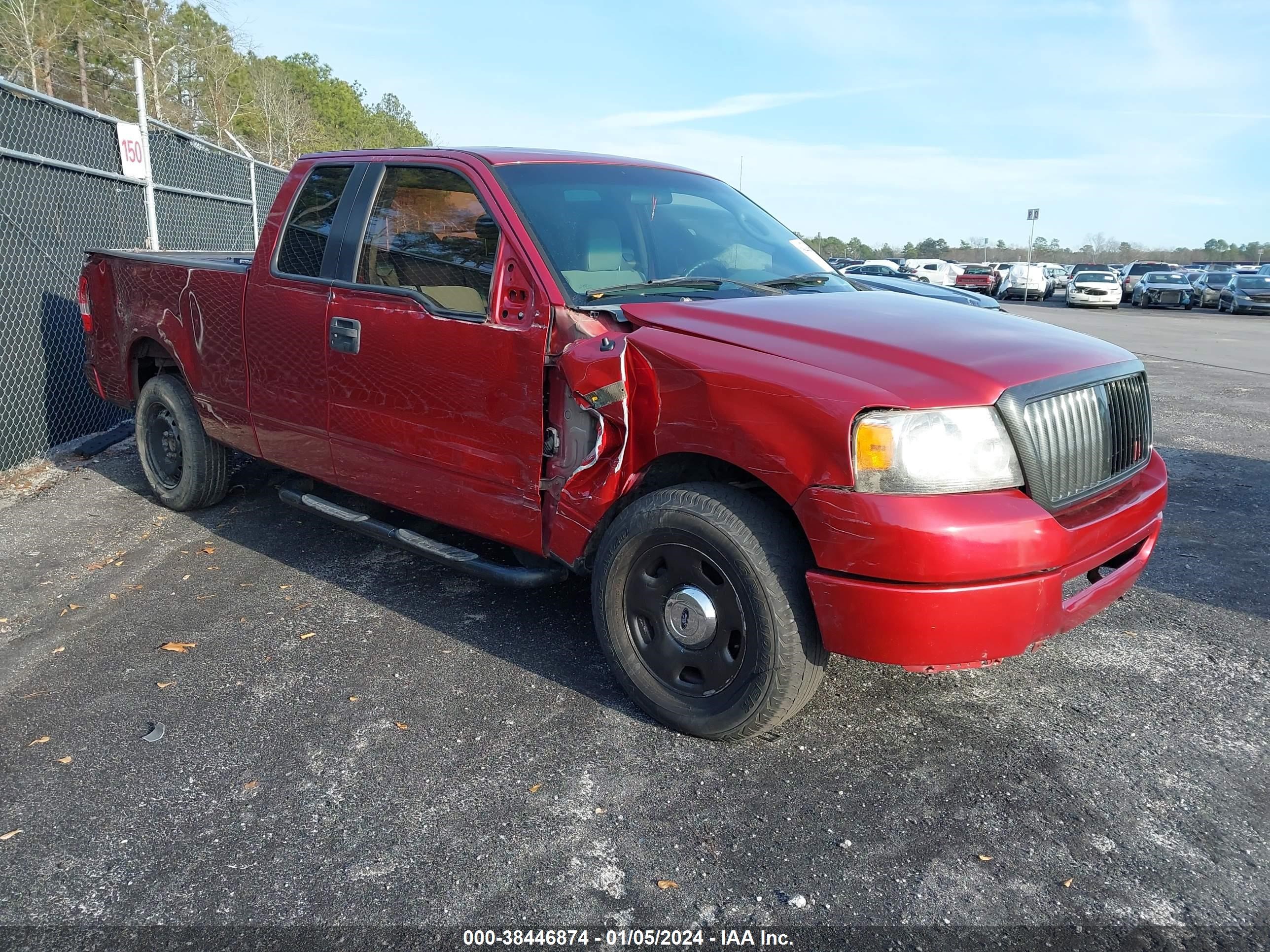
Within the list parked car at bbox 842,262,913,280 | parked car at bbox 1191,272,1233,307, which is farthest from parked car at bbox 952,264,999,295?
parked car at bbox 1191,272,1233,307

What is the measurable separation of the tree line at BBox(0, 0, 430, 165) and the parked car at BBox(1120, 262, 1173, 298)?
93.9 feet

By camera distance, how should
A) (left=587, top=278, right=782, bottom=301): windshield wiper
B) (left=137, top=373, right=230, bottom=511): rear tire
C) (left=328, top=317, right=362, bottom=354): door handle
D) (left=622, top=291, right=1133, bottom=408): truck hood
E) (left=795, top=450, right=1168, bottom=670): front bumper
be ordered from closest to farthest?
1. (left=795, top=450, right=1168, bottom=670): front bumper
2. (left=622, top=291, right=1133, bottom=408): truck hood
3. (left=587, top=278, right=782, bottom=301): windshield wiper
4. (left=328, top=317, right=362, bottom=354): door handle
5. (left=137, top=373, right=230, bottom=511): rear tire

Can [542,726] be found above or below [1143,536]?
below

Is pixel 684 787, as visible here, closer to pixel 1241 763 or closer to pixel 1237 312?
pixel 1241 763

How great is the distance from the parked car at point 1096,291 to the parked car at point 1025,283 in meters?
3.32

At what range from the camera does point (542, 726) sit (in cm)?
336

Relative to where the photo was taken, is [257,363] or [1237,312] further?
[1237,312]

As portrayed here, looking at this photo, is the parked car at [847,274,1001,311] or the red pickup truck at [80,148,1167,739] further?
the parked car at [847,274,1001,311]

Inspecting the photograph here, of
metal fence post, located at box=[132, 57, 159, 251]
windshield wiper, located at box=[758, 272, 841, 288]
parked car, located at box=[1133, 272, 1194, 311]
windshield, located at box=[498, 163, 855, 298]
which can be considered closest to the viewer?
windshield, located at box=[498, 163, 855, 298]

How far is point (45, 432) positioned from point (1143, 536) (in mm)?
7153

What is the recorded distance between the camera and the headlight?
276 centimetres

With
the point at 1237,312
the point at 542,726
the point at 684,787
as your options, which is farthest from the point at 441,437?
the point at 1237,312

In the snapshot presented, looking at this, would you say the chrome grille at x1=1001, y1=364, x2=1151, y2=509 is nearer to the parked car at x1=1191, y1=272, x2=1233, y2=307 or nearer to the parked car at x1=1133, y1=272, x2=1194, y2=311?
the parked car at x1=1191, y1=272, x2=1233, y2=307

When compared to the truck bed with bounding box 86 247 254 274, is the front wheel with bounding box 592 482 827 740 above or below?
below
